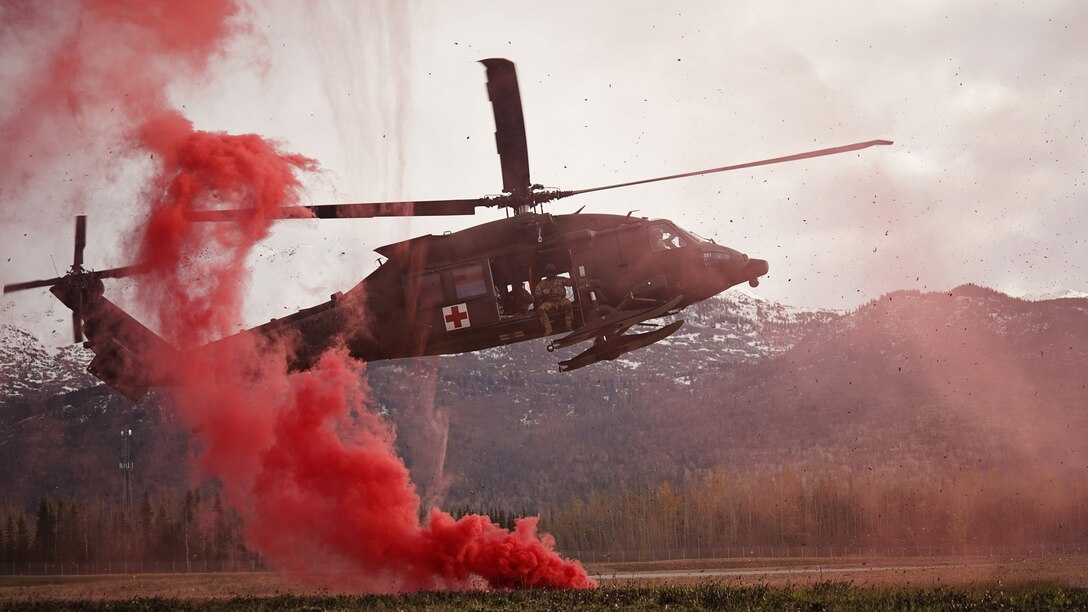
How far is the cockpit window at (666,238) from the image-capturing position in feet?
87.0

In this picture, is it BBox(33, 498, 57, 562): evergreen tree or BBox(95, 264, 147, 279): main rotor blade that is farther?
BBox(33, 498, 57, 562): evergreen tree

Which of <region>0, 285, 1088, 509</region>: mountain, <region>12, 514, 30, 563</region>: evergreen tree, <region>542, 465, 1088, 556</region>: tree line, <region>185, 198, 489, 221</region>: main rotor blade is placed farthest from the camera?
<region>0, 285, 1088, 509</region>: mountain

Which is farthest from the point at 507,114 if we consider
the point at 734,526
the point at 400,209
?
the point at 734,526

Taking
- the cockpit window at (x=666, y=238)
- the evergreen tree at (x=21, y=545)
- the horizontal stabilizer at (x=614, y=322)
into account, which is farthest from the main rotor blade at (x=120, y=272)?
the evergreen tree at (x=21, y=545)

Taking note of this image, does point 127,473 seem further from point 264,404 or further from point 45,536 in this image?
point 264,404

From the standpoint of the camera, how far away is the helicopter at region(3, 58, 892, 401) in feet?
84.0

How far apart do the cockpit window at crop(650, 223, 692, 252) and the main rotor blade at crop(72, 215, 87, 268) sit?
50.4ft

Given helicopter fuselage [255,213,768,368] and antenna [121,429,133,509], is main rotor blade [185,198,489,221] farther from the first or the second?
antenna [121,429,133,509]

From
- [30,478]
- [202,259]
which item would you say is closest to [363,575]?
[202,259]

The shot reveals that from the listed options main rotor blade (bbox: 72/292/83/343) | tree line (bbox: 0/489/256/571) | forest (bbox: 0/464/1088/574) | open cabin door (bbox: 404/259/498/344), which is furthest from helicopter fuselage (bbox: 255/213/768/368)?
tree line (bbox: 0/489/256/571)

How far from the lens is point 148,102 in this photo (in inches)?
1090

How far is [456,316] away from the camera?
1030 inches

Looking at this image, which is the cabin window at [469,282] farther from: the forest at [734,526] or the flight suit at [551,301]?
the forest at [734,526]

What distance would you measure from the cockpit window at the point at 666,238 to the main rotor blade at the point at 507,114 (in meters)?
4.07
